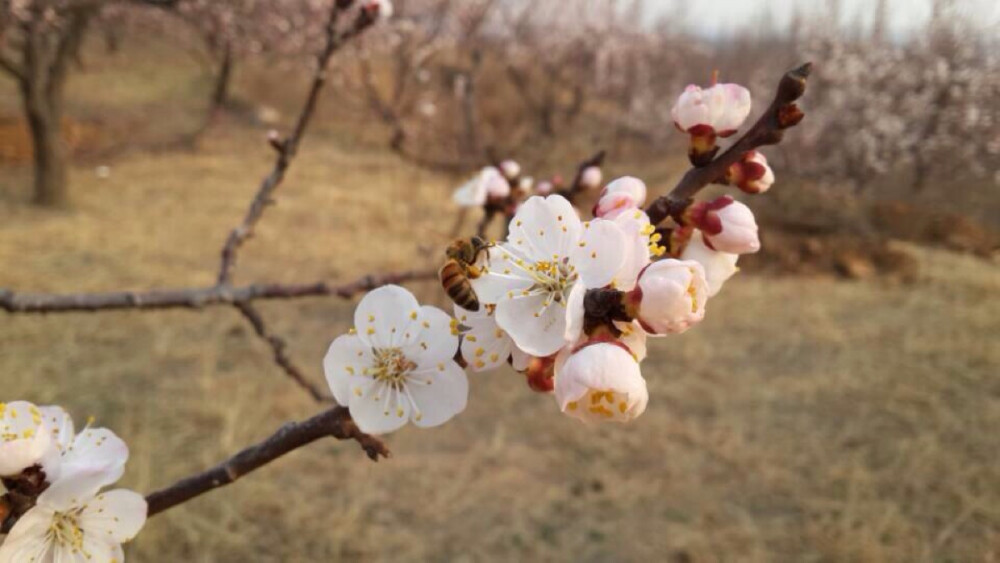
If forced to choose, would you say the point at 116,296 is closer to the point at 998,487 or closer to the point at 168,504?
the point at 168,504

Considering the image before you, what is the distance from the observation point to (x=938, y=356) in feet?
11.7

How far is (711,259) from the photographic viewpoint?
2.02ft

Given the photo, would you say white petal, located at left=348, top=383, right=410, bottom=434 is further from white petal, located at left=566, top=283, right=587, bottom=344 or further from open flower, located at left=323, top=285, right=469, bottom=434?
white petal, located at left=566, top=283, right=587, bottom=344

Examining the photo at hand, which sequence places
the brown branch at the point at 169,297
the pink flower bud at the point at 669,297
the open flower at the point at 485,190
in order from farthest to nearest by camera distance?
the open flower at the point at 485,190, the brown branch at the point at 169,297, the pink flower bud at the point at 669,297

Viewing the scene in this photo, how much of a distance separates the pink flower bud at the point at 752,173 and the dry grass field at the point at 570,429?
39.9 inches

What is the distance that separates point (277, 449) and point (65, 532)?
208 millimetres

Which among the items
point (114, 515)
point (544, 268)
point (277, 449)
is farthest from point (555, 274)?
point (114, 515)

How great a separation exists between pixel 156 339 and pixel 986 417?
3.67 meters

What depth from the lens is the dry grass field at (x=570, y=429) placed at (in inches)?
88.5

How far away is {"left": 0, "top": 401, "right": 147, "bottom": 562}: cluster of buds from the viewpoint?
60 cm

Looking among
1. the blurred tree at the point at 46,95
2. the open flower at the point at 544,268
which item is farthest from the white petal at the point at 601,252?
the blurred tree at the point at 46,95

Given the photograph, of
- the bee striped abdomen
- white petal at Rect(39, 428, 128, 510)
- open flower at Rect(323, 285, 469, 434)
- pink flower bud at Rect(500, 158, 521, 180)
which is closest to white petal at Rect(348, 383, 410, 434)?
open flower at Rect(323, 285, 469, 434)

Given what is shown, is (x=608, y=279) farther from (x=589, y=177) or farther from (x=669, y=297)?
(x=589, y=177)

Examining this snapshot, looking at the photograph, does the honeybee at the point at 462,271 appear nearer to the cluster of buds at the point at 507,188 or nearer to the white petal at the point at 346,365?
the white petal at the point at 346,365
